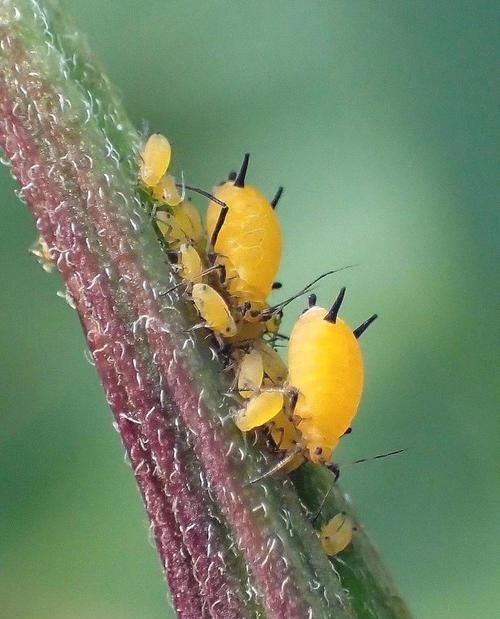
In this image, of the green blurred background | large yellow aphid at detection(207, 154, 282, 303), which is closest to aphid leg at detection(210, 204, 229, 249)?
large yellow aphid at detection(207, 154, 282, 303)

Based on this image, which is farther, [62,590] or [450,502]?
[62,590]

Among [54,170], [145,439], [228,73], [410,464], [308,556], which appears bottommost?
[410,464]

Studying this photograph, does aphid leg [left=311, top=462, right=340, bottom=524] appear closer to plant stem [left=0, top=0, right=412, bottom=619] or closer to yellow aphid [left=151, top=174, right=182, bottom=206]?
plant stem [left=0, top=0, right=412, bottom=619]

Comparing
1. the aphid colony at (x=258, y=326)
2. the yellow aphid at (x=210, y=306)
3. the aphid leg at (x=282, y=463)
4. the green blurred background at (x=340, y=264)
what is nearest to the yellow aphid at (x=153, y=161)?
the aphid colony at (x=258, y=326)

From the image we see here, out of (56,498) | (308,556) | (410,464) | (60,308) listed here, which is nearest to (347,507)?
(308,556)

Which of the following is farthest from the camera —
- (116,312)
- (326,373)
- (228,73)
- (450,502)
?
(228,73)

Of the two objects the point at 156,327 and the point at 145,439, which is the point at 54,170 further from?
the point at 145,439

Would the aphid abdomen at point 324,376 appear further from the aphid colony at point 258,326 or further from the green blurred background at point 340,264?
the green blurred background at point 340,264

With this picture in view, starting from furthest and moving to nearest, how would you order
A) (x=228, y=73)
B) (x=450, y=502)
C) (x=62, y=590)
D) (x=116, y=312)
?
1. (x=228, y=73)
2. (x=62, y=590)
3. (x=450, y=502)
4. (x=116, y=312)
